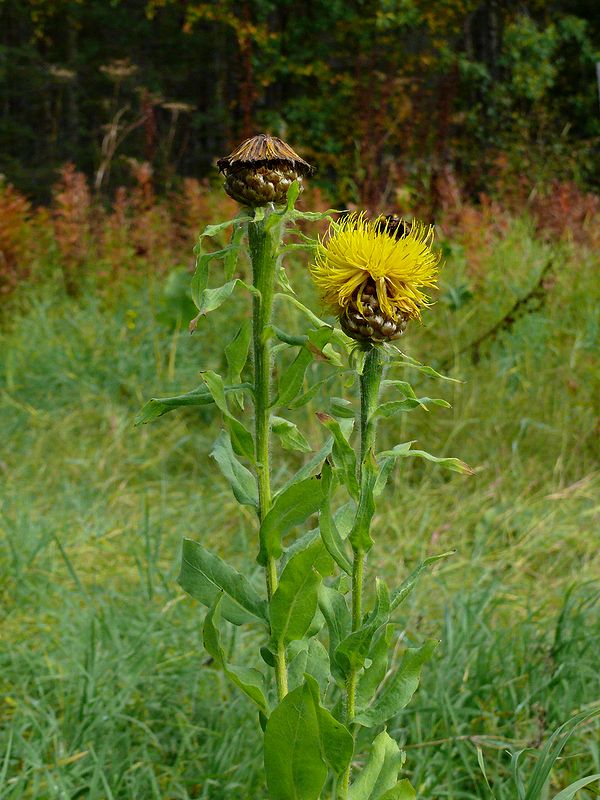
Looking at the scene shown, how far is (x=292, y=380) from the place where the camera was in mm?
1135

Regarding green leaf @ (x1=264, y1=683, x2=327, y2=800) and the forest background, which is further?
the forest background

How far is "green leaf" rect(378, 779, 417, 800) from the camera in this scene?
1114 millimetres

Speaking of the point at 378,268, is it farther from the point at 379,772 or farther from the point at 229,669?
the point at 379,772

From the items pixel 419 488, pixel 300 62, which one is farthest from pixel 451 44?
pixel 419 488

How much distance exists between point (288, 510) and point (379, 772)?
38 centimetres

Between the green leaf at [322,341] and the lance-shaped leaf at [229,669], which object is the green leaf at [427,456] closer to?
the green leaf at [322,341]

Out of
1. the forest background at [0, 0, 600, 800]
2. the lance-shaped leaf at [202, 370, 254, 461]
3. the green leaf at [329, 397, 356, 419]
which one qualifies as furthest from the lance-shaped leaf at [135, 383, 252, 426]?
the forest background at [0, 0, 600, 800]

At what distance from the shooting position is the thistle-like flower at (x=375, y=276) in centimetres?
103

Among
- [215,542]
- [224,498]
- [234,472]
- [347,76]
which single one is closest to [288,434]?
[234,472]

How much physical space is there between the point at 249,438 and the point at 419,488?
260 cm

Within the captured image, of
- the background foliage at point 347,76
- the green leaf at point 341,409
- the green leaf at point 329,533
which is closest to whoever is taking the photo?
the green leaf at point 329,533

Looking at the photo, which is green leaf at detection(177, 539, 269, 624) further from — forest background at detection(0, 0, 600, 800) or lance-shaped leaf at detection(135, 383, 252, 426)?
forest background at detection(0, 0, 600, 800)

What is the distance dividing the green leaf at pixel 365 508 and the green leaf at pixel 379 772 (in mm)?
→ 274

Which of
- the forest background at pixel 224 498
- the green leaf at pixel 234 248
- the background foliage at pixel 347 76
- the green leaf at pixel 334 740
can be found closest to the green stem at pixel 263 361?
the green leaf at pixel 234 248
